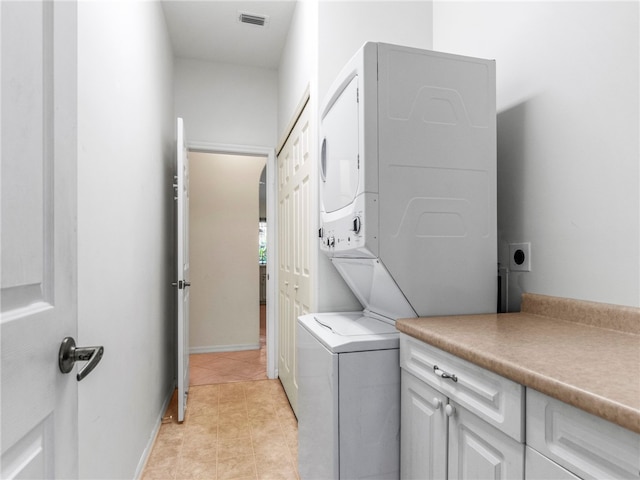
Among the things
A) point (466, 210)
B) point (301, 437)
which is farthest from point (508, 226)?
point (301, 437)

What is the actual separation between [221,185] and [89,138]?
10.4ft

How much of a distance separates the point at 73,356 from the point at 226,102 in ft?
10.2

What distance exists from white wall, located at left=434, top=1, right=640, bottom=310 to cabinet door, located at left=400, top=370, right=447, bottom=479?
24.9 inches

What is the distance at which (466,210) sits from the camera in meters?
1.50

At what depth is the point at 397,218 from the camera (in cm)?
142

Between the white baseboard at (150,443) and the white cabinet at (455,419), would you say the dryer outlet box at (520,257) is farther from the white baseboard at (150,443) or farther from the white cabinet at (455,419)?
the white baseboard at (150,443)

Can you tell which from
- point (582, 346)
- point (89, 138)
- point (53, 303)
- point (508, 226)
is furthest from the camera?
point (508, 226)

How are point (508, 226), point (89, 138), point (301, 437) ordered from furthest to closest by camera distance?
point (301, 437) → point (508, 226) → point (89, 138)

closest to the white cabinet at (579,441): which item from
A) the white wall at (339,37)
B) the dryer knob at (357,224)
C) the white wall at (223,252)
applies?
the dryer knob at (357,224)

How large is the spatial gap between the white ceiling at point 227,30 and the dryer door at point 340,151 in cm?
141

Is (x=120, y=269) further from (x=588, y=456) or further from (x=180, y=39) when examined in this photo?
(x=180, y=39)

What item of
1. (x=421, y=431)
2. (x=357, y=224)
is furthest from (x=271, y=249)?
(x=421, y=431)

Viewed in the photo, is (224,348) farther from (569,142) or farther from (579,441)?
(579,441)

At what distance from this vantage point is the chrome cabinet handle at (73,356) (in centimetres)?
71
